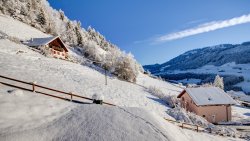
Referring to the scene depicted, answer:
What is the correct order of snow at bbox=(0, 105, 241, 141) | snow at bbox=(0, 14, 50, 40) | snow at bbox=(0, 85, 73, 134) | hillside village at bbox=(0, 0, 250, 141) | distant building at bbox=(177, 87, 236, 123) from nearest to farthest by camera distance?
1. snow at bbox=(0, 105, 241, 141)
2. snow at bbox=(0, 85, 73, 134)
3. hillside village at bbox=(0, 0, 250, 141)
4. distant building at bbox=(177, 87, 236, 123)
5. snow at bbox=(0, 14, 50, 40)

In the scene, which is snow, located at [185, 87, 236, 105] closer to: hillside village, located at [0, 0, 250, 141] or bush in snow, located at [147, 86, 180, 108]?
hillside village, located at [0, 0, 250, 141]

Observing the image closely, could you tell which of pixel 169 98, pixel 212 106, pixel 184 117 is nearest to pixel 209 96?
pixel 212 106

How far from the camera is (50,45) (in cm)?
5616

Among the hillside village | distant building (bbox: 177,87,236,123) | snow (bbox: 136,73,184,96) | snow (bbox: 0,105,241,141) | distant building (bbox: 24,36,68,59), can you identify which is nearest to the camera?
snow (bbox: 0,105,241,141)

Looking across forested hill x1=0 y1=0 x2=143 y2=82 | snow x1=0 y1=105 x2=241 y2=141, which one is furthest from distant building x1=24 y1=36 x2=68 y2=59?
snow x1=0 y1=105 x2=241 y2=141

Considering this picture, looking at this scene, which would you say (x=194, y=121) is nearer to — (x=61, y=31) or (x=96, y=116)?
(x=96, y=116)

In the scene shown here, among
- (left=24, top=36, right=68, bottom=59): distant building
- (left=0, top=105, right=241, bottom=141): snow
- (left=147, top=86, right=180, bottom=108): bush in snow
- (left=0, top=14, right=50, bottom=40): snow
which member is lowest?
(left=147, top=86, right=180, bottom=108): bush in snow

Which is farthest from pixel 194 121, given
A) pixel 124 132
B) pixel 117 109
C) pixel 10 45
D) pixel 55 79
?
pixel 10 45

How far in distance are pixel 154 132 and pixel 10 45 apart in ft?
119

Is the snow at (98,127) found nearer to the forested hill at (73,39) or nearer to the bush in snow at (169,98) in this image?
the bush in snow at (169,98)

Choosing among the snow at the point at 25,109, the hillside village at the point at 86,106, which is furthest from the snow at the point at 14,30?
the snow at the point at 25,109

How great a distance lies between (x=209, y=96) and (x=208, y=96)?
0.16 m

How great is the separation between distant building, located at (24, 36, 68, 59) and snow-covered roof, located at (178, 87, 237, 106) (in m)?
26.5

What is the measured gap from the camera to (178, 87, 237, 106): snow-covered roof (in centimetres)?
4678
